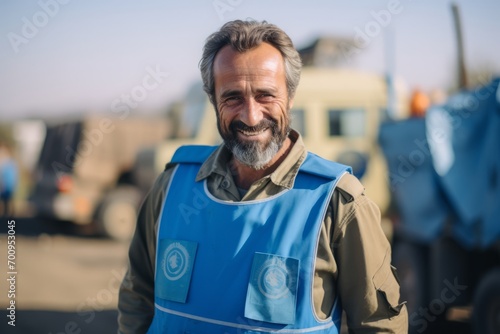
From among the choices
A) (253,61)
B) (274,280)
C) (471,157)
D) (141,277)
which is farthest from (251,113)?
(471,157)

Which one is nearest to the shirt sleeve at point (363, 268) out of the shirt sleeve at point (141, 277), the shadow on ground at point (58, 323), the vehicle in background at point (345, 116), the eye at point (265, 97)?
the eye at point (265, 97)

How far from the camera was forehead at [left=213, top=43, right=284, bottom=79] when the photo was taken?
1.79m

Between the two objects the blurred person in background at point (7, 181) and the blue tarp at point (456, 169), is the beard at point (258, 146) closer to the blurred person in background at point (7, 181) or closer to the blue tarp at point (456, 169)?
the blue tarp at point (456, 169)

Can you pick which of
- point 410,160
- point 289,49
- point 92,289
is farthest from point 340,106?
point 289,49

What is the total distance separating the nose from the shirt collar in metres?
0.16

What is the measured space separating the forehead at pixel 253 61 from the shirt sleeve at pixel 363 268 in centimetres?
46

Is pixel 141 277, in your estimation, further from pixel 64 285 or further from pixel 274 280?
pixel 64 285

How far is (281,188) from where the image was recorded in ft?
5.91

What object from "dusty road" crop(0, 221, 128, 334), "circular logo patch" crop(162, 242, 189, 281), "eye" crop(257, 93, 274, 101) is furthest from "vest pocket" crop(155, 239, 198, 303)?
"dusty road" crop(0, 221, 128, 334)

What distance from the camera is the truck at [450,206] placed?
4.14 meters

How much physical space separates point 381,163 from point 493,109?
2788mm

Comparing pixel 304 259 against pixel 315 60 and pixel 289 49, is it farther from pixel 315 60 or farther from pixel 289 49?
pixel 315 60

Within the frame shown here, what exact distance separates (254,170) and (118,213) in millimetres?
9525

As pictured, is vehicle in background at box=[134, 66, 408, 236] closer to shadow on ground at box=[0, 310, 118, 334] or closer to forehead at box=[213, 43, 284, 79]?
shadow on ground at box=[0, 310, 118, 334]
